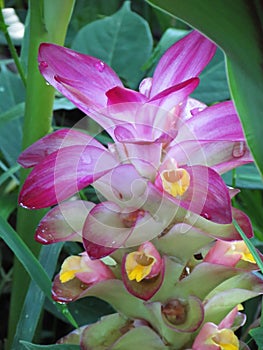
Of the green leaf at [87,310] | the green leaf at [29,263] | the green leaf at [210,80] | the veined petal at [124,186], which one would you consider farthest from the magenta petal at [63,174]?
the green leaf at [210,80]

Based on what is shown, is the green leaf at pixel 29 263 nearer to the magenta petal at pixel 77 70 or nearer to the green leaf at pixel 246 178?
the magenta petal at pixel 77 70

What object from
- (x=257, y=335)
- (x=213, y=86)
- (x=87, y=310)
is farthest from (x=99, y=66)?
(x=213, y=86)

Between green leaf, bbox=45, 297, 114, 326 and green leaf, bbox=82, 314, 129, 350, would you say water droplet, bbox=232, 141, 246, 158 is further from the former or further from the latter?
green leaf, bbox=45, 297, 114, 326

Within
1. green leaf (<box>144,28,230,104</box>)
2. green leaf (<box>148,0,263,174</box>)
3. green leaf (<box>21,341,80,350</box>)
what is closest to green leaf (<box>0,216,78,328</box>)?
green leaf (<box>21,341,80,350</box>)

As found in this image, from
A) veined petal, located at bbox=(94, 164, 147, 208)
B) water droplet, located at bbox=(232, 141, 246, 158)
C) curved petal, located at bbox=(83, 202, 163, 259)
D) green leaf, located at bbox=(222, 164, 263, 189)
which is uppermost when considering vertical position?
water droplet, located at bbox=(232, 141, 246, 158)

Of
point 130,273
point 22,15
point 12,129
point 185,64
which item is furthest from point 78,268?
point 22,15

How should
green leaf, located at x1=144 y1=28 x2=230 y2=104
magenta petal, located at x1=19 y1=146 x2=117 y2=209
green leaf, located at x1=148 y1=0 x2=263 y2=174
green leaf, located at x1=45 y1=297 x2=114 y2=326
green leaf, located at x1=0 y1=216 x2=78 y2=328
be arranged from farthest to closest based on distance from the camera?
green leaf, located at x1=144 y1=28 x2=230 y2=104
green leaf, located at x1=45 y1=297 x2=114 y2=326
green leaf, located at x1=0 y1=216 x2=78 y2=328
magenta petal, located at x1=19 y1=146 x2=117 y2=209
green leaf, located at x1=148 y1=0 x2=263 y2=174
